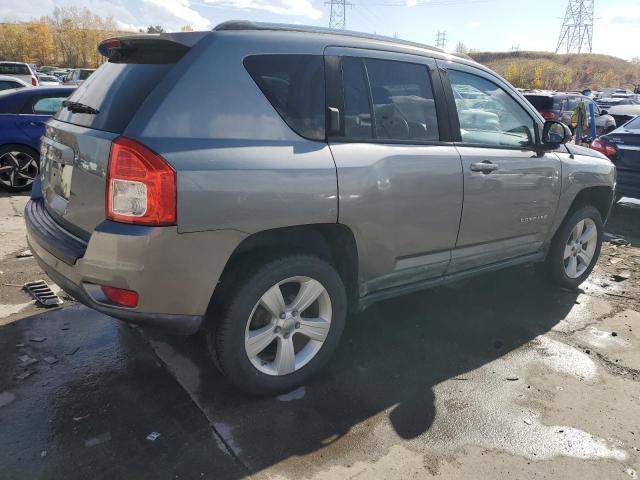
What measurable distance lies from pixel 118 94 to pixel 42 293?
88.2 inches

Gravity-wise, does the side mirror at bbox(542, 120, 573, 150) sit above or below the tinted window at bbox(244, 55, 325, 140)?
below

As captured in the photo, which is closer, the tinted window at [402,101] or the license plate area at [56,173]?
the license plate area at [56,173]

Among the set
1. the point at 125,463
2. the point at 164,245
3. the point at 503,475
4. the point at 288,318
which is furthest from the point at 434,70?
the point at 125,463

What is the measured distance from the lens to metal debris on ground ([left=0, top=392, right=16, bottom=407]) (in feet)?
9.10

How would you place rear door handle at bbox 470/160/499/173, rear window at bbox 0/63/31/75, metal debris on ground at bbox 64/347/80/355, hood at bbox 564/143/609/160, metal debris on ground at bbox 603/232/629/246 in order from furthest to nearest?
rear window at bbox 0/63/31/75 < metal debris on ground at bbox 603/232/629/246 < hood at bbox 564/143/609/160 < rear door handle at bbox 470/160/499/173 < metal debris on ground at bbox 64/347/80/355

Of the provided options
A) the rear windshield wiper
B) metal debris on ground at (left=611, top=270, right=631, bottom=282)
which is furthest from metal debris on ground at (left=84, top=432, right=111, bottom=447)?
metal debris on ground at (left=611, top=270, right=631, bottom=282)

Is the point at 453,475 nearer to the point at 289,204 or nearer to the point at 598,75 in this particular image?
the point at 289,204

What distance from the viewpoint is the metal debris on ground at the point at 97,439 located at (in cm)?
247

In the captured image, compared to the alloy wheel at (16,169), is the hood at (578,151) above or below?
above

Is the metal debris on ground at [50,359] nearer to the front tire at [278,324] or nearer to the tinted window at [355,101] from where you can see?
the front tire at [278,324]

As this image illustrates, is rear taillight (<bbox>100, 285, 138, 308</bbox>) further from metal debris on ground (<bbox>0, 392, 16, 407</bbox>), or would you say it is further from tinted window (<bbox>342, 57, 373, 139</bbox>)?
tinted window (<bbox>342, 57, 373, 139</bbox>)

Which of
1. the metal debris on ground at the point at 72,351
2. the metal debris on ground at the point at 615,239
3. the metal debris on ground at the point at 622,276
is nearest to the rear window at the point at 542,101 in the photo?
the metal debris on ground at the point at 615,239

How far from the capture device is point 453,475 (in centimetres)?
245

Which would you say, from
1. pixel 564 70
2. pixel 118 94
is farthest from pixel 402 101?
pixel 564 70
